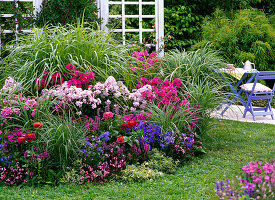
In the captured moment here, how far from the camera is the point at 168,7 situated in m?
10.8

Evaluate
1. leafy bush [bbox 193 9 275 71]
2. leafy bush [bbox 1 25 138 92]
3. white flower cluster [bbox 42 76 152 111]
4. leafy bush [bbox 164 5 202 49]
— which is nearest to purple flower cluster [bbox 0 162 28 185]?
white flower cluster [bbox 42 76 152 111]

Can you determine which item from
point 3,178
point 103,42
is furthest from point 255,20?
point 3,178

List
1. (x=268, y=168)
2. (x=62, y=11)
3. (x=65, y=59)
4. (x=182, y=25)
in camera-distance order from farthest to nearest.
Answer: (x=182, y=25) < (x=62, y=11) < (x=65, y=59) < (x=268, y=168)

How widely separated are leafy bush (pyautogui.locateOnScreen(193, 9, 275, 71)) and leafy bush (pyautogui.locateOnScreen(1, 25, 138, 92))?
404 cm

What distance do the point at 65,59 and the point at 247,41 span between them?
5215 millimetres

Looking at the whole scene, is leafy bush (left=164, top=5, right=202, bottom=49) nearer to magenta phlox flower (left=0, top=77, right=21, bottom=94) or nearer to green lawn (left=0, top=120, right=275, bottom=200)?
green lawn (left=0, top=120, right=275, bottom=200)

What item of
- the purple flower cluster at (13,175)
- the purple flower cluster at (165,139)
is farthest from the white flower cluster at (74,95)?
the purple flower cluster at (13,175)

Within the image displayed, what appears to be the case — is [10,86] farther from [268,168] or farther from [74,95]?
[268,168]

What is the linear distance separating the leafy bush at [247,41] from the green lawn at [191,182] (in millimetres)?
3655

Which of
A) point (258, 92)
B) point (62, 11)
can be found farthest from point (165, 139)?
point (62, 11)

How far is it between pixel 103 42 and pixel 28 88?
126 centimetres

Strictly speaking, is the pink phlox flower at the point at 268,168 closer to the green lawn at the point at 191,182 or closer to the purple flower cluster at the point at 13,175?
the green lawn at the point at 191,182

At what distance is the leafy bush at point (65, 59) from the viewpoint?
450 cm

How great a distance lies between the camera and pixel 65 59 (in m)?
4.66
